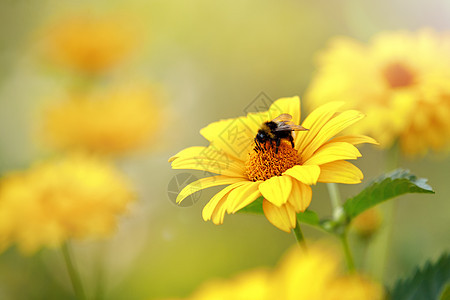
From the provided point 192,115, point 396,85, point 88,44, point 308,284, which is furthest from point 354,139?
point 192,115

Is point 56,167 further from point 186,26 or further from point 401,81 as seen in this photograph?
point 186,26

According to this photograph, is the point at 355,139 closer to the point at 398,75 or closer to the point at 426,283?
the point at 426,283

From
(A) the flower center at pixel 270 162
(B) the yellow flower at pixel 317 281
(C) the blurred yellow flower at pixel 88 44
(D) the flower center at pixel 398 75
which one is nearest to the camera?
(B) the yellow flower at pixel 317 281

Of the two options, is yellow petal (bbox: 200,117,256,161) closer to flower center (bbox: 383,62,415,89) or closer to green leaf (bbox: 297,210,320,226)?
green leaf (bbox: 297,210,320,226)

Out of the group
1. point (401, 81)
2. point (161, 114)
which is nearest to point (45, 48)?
point (161, 114)

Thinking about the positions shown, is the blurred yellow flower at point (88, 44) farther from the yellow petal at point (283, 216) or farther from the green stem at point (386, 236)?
the yellow petal at point (283, 216)

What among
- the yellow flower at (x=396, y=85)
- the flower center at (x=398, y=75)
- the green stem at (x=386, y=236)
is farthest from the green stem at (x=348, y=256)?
the flower center at (x=398, y=75)
